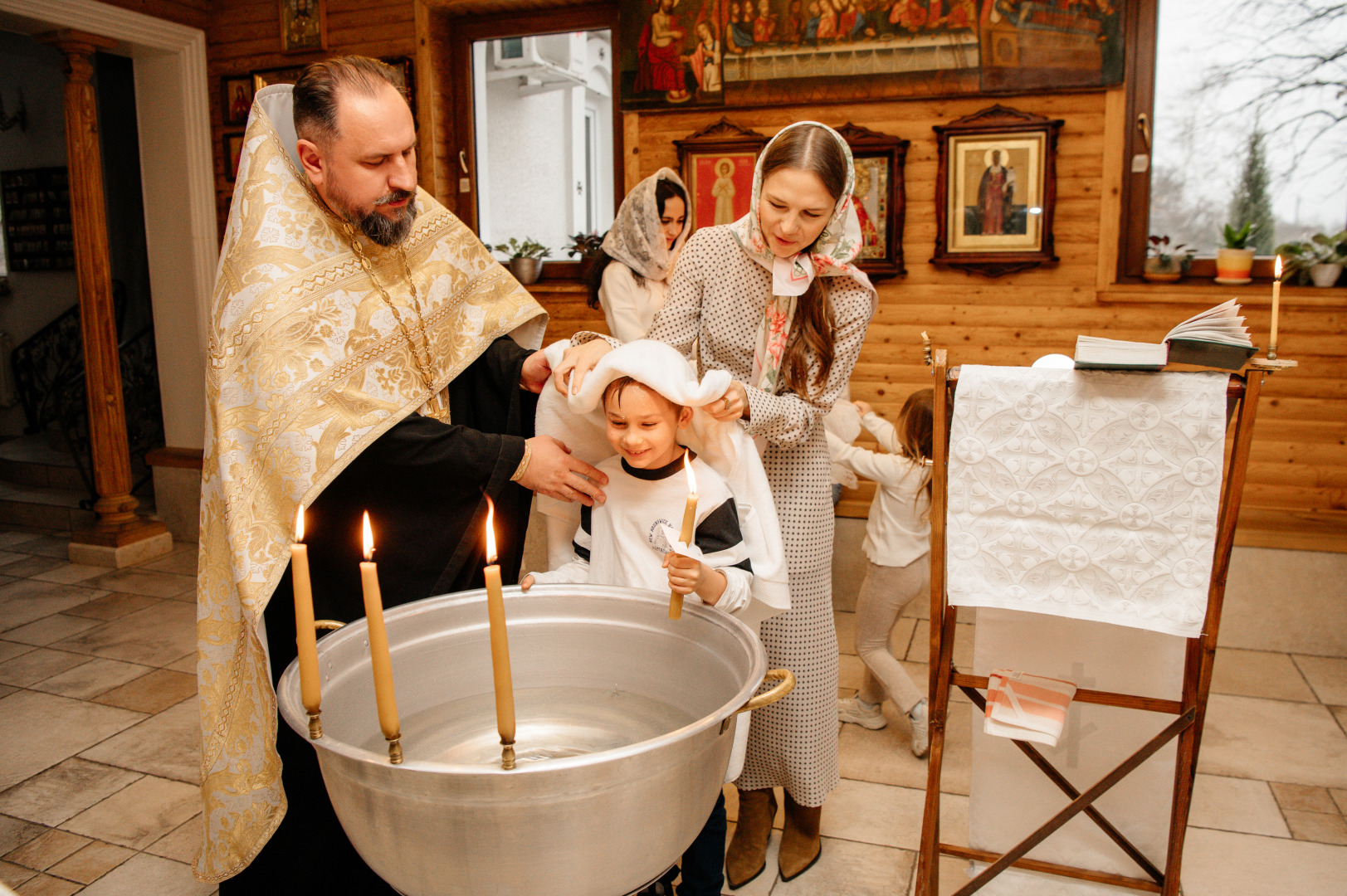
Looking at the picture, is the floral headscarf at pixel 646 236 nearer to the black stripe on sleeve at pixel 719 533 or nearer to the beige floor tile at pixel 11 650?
the black stripe on sleeve at pixel 719 533

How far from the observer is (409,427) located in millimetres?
1779

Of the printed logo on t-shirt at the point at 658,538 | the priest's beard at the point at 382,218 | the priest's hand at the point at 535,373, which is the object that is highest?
the priest's beard at the point at 382,218

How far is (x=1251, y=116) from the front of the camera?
4.09 meters

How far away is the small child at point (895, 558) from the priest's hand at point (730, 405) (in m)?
1.26

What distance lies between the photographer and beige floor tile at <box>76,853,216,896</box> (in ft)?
7.57

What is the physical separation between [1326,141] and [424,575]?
4218mm

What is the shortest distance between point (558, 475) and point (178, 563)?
4.16m

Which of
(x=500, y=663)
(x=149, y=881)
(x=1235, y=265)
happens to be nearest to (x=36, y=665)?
(x=149, y=881)

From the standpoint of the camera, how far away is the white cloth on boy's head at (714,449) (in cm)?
170

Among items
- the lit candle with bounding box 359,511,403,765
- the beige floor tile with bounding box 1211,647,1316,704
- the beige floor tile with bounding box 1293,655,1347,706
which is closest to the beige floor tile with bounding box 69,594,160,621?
the lit candle with bounding box 359,511,403,765

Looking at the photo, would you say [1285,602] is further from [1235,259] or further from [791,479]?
[791,479]

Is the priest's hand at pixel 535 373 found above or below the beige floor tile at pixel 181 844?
above

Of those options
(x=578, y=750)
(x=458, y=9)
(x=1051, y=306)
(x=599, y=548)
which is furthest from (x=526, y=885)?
(x=458, y=9)

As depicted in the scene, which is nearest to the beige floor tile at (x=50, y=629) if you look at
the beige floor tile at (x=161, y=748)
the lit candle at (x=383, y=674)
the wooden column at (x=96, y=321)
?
the wooden column at (x=96, y=321)
